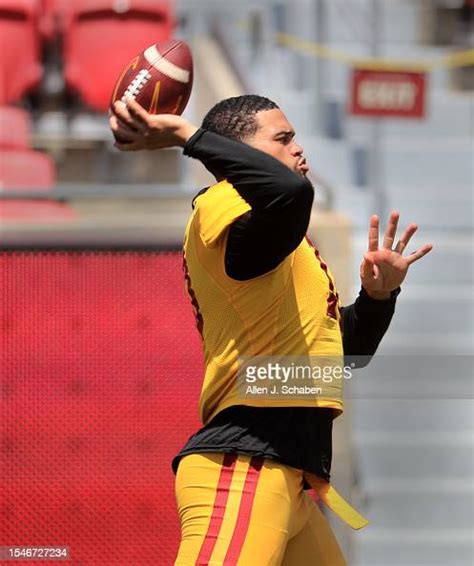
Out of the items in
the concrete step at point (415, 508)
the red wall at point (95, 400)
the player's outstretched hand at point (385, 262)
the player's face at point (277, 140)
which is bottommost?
the concrete step at point (415, 508)

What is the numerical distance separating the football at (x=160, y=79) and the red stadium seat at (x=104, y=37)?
439 centimetres

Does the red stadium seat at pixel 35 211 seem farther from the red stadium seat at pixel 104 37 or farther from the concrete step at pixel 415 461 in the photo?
the red stadium seat at pixel 104 37

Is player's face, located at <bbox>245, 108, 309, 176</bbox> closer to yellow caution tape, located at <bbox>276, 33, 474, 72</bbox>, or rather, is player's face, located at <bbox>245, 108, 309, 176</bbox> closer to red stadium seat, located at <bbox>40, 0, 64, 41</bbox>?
yellow caution tape, located at <bbox>276, 33, 474, 72</bbox>

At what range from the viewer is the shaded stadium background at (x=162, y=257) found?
3.93 metres

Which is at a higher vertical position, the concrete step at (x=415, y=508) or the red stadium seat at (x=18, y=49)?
the red stadium seat at (x=18, y=49)

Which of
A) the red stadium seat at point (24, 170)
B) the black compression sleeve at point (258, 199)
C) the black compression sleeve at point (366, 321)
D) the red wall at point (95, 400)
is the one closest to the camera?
the black compression sleeve at point (258, 199)

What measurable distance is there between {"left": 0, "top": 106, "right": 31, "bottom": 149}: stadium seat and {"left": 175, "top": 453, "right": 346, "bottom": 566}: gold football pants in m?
4.23

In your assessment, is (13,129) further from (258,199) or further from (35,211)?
(258,199)

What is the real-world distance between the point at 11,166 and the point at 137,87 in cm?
339

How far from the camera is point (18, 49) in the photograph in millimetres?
7555

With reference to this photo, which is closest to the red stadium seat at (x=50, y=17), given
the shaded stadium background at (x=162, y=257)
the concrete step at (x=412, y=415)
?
the shaded stadium background at (x=162, y=257)

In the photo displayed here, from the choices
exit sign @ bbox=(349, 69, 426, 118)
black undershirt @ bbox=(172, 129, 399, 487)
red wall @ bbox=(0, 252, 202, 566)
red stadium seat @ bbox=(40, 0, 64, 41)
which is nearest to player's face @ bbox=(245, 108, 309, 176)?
black undershirt @ bbox=(172, 129, 399, 487)

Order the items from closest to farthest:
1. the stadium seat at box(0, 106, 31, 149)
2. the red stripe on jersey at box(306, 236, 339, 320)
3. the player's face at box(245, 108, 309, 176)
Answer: the player's face at box(245, 108, 309, 176) < the red stripe on jersey at box(306, 236, 339, 320) < the stadium seat at box(0, 106, 31, 149)

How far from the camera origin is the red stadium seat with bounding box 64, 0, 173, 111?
24.7 feet
